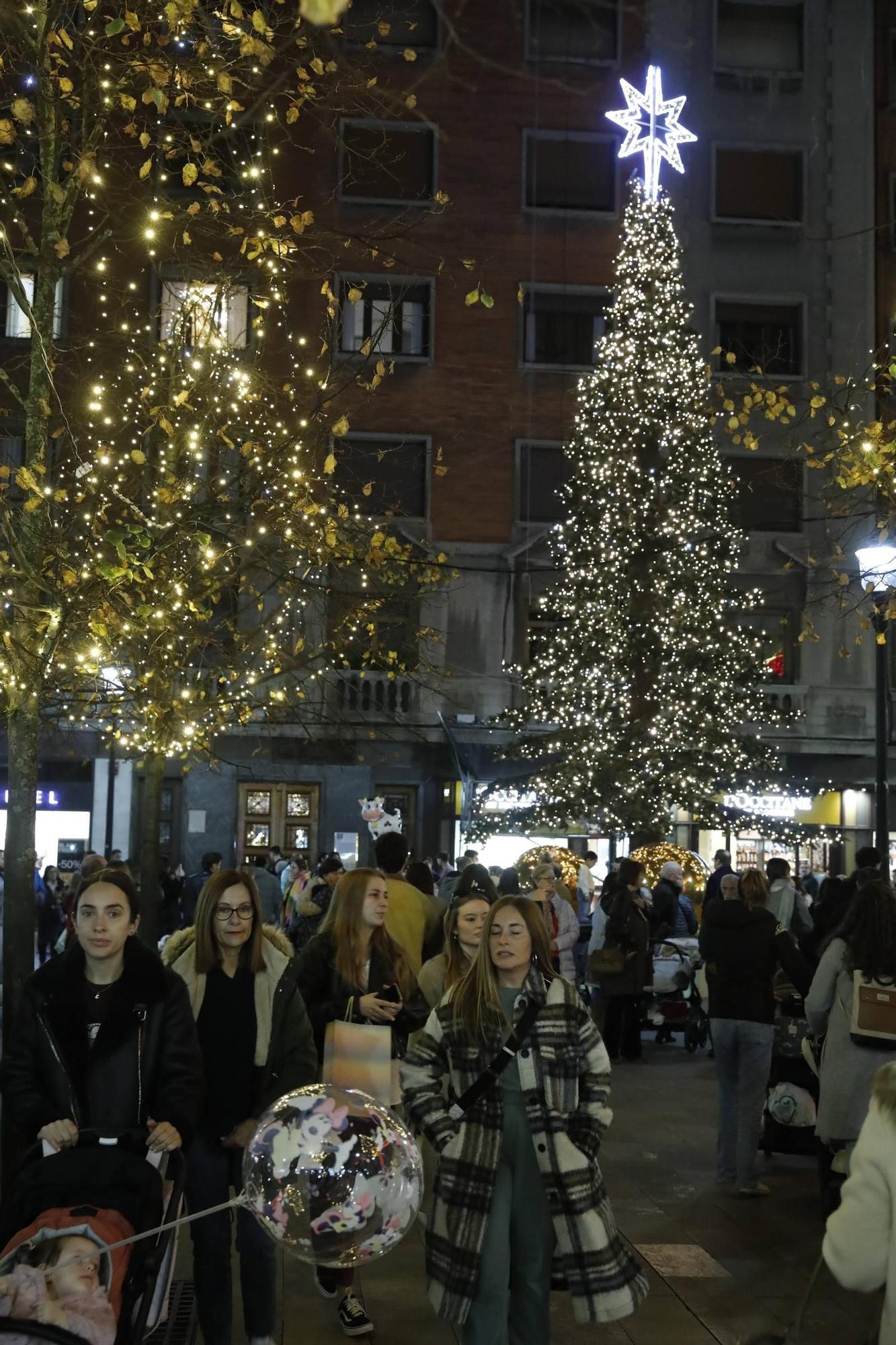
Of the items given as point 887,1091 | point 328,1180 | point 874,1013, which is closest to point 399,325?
point 874,1013

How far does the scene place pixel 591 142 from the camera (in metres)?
35.5

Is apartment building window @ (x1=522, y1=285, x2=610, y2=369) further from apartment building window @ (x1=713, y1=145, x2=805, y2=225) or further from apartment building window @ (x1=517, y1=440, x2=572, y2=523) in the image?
apartment building window @ (x1=713, y1=145, x2=805, y2=225)

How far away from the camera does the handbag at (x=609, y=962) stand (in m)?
15.6

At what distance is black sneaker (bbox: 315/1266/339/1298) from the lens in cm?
698

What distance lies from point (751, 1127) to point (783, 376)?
28.0 meters

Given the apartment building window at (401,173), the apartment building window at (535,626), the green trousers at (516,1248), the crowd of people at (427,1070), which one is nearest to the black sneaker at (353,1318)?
the crowd of people at (427,1070)

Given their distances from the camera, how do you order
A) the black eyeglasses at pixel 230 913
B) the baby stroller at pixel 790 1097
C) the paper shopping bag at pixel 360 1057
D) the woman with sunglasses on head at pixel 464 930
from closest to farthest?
the black eyeglasses at pixel 230 913 → the paper shopping bag at pixel 360 1057 → the woman with sunglasses on head at pixel 464 930 → the baby stroller at pixel 790 1097

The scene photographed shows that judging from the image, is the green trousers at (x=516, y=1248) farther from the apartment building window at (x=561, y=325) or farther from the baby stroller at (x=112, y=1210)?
the apartment building window at (x=561, y=325)

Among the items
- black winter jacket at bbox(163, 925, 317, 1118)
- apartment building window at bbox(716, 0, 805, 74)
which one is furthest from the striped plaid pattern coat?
apartment building window at bbox(716, 0, 805, 74)

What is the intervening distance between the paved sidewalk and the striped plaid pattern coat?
1.76 ft

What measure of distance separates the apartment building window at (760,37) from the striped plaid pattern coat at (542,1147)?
3462 cm

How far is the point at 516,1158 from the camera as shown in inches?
215

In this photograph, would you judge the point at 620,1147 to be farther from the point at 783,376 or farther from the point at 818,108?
the point at 818,108

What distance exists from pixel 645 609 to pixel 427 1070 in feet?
73.8
